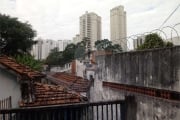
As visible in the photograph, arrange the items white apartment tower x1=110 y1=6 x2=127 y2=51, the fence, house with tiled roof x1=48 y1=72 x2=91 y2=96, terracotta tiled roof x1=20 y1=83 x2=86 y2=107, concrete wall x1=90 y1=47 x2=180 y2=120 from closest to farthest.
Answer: concrete wall x1=90 y1=47 x2=180 y2=120
the fence
terracotta tiled roof x1=20 y1=83 x2=86 y2=107
house with tiled roof x1=48 y1=72 x2=91 y2=96
white apartment tower x1=110 y1=6 x2=127 y2=51

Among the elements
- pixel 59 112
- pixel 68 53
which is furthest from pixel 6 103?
pixel 68 53

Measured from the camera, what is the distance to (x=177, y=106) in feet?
12.6

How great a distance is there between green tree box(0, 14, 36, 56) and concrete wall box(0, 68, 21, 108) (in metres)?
21.3

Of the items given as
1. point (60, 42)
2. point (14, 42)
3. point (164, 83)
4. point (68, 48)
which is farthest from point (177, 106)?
point (60, 42)

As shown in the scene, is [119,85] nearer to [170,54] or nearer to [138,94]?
[138,94]

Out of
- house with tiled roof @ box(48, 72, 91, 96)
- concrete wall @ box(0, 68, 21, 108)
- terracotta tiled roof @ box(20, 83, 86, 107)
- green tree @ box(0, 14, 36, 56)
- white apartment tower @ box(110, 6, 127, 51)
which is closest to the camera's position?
concrete wall @ box(0, 68, 21, 108)

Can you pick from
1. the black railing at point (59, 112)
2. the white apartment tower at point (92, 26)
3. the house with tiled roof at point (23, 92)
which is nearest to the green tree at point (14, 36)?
the white apartment tower at point (92, 26)

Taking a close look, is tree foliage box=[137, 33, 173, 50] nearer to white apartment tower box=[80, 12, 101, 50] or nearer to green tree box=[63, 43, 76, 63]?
white apartment tower box=[80, 12, 101, 50]

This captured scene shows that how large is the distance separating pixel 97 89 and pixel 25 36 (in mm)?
22145

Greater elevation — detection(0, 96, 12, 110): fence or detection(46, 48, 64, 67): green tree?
detection(46, 48, 64, 67): green tree

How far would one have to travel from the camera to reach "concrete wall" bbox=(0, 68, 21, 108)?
748 centimetres

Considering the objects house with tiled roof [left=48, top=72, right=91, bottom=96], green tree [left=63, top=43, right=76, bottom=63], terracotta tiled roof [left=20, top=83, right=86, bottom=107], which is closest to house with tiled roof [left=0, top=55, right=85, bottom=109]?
terracotta tiled roof [left=20, top=83, right=86, bottom=107]

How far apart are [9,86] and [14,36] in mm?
22225

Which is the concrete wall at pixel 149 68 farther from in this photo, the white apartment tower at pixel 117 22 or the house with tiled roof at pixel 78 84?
the white apartment tower at pixel 117 22
